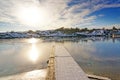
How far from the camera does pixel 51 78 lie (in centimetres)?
1115

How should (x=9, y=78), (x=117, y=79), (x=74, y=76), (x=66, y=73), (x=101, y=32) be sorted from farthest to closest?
(x=101, y=32), (x=9, y=78), (x=117, y=79), (x=66, y=73), (x=74, y=76)

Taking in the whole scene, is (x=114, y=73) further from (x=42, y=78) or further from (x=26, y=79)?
(x=26, y=79)

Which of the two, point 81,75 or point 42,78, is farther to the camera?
point 42,78

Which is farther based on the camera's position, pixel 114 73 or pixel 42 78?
pixel 114 73

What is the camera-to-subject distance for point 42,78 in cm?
1317

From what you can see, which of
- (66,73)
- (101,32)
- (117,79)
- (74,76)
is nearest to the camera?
(74,76)

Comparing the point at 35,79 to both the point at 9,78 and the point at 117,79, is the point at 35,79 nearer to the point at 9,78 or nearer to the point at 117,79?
the point at 9,78

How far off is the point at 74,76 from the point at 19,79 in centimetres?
524

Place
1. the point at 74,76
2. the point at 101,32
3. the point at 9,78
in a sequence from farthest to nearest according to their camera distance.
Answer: the point at 101,32 → the point at 9,78 → the point at 74,76

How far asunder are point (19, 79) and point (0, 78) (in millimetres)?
2244

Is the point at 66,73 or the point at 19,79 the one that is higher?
the point at 66,73

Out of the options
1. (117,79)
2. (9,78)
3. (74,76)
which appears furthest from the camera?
(9,78)

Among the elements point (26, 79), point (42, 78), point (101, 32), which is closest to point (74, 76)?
point (42, 78)

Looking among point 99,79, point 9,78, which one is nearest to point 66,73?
point 99,79
